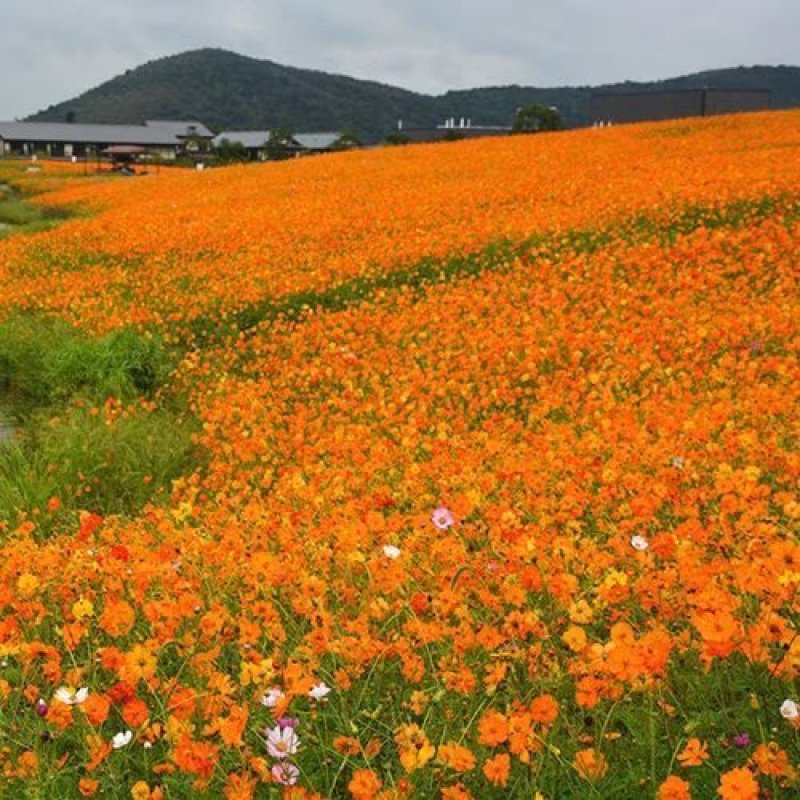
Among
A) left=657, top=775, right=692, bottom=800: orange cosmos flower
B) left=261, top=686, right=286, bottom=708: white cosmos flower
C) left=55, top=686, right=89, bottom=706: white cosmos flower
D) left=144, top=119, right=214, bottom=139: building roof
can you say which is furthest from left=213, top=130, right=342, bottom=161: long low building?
left=657, top=775, right=692, bottom=800: orange cosmos flower

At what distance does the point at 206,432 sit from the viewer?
30.0 ft

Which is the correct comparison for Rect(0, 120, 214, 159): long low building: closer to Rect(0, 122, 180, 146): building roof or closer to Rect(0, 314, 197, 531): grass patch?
Rect(0, 122, 180, 146): building roof

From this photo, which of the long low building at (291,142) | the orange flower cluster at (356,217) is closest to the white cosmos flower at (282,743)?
the orange flower cluster at (356,217)

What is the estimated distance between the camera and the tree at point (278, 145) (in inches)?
4405

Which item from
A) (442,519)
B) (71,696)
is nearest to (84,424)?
(442,519)

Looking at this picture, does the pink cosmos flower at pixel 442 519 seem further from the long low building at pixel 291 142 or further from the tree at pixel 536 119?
the long low building at pixel 291 142

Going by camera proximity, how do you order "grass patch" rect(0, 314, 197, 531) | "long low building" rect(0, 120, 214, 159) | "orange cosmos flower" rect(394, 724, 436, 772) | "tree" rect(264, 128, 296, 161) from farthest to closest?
"long low building" rect(0, 120, 214, 159), "tree" rect(264, 128, 296, 161), "grass patch" rect(0, 314, 197, 531), "orange cosmos flower" rect(394, 724, 436, 772)

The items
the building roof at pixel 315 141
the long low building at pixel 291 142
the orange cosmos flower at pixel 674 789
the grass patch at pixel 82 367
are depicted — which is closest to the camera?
the orange cosmos flower at pixel 674 789

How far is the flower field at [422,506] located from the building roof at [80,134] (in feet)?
384

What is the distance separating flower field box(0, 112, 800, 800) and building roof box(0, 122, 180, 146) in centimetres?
11701

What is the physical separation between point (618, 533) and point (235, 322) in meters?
9.62

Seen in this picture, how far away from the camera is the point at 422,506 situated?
17.1ft

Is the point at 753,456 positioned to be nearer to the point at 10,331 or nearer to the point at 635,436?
the point at 635,436

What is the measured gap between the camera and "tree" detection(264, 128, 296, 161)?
111875 millimetres
